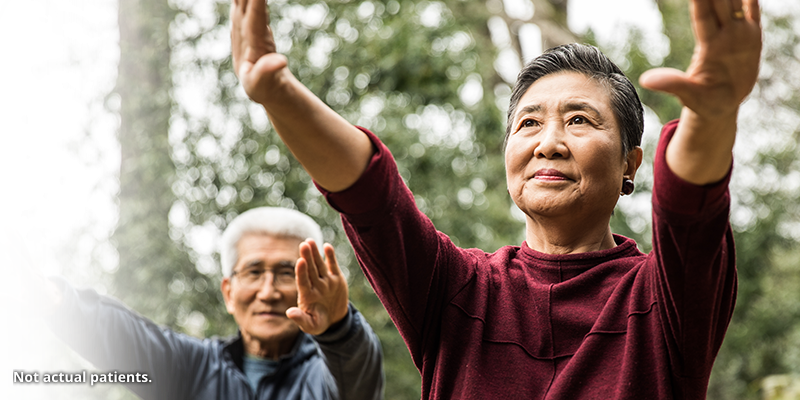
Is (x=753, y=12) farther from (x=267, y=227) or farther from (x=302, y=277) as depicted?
(x=267, y=227)

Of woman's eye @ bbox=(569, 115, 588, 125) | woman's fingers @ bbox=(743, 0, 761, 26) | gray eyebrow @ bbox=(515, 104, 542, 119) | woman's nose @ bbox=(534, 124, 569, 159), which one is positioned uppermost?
woman's fingers @ bbox=(743, 0, 761, 26)

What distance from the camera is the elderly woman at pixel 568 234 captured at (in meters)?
1.18

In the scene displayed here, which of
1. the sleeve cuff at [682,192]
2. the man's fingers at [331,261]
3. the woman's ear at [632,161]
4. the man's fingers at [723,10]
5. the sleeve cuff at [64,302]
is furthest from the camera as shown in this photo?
the sleeve cuff at [64,302]

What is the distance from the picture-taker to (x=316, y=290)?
220 centimetres

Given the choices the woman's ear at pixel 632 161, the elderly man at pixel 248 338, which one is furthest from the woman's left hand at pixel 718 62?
the elderly man at pixel 248 338

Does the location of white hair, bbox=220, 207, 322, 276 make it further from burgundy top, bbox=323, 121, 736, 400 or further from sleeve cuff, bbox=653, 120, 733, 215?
sleeve cuff, bbox=653, 120, 733, 215

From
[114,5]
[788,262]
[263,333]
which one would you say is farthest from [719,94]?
[788,262]

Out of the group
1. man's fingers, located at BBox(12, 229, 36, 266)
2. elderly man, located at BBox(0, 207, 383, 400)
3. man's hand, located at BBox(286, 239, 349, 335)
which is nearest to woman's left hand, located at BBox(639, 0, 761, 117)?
man's hand, located at BBox(286, 239, 349, 335)

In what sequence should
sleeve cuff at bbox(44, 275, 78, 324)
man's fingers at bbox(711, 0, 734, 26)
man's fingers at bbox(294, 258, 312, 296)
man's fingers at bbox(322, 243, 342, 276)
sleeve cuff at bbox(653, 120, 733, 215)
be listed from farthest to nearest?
sleeve cuff at bbox(44, 275, 78, 324) < man's fingers at bbox(322, 243, 342, 276) < man's fingers at bbox(294, 258, 312, 296) < sleeve cuff at bbox(653, 120, 733, 215) < man's fingers at bbox(711, 0, 734, 26)

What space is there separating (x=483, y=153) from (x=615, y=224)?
1.13 m

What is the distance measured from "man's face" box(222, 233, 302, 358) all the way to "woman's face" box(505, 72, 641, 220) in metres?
1.84

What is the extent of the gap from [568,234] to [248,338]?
2098 millimetres

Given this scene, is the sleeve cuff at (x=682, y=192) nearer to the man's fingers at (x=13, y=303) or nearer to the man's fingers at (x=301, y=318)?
the man's fingers at (x=301, y=318)

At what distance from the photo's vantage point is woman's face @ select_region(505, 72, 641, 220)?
1473 millimetres
